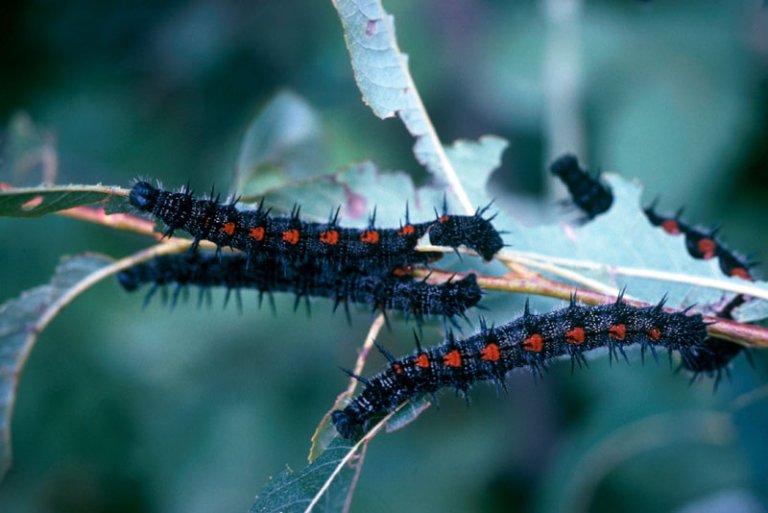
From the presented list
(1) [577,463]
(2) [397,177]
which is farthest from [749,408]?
(2) [397,177]

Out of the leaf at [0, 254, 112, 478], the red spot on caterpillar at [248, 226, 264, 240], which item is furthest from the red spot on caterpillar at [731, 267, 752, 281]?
the leaf at [0, 254, 112, 478]

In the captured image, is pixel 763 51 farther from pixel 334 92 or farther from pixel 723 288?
pixel 723 288

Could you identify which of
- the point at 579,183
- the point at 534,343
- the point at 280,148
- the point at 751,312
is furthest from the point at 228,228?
the point at 751,312

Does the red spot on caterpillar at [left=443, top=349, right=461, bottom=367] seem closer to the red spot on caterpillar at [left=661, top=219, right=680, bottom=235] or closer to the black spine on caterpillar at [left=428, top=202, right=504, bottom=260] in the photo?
the black spine on caterpillar at [left=428, top=202, right=504, bottom=260]

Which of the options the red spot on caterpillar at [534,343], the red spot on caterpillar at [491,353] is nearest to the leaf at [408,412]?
the red spot on caterpillar at [491,353]

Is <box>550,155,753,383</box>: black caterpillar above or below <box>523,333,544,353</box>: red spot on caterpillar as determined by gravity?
above

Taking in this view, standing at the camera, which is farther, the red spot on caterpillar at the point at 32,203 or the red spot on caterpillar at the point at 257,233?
the red spot on caterpillar at the point at 257,233

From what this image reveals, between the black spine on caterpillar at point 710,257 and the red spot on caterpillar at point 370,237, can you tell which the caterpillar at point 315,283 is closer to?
the red spot on caterpillar at point 370,237
